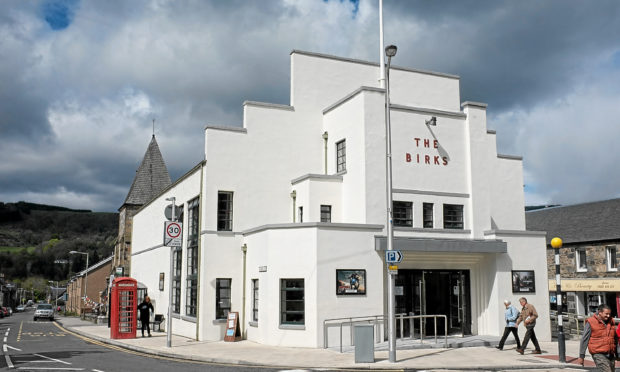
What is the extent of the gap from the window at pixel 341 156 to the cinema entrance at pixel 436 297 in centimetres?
521

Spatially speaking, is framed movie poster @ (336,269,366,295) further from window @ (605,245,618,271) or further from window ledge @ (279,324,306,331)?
window @ (605,245,618,271)

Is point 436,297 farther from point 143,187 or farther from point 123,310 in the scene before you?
point 143,187

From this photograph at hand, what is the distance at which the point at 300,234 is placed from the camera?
813 inches

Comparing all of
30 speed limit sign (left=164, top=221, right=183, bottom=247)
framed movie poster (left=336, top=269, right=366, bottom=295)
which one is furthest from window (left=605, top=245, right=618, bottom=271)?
30 speed limit sign (left=164, top=221, right=183, bottom=247)

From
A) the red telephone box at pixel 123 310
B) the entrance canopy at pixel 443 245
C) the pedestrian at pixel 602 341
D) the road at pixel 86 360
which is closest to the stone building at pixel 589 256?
the entrance canopy at pixel 443 245

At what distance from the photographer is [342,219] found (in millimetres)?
23484

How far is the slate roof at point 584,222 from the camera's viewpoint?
39.2 metres

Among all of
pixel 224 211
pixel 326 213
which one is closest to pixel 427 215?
pixel 326 213

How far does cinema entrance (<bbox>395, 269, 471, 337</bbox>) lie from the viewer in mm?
21875

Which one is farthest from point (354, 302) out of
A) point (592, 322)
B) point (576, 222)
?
point (576, 222)

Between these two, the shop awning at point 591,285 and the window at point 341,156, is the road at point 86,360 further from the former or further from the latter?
the shop awning at point 591,285

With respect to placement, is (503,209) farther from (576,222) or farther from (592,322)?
(576,222)

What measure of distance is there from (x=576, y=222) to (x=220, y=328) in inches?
1216

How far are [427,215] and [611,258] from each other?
21861mm
